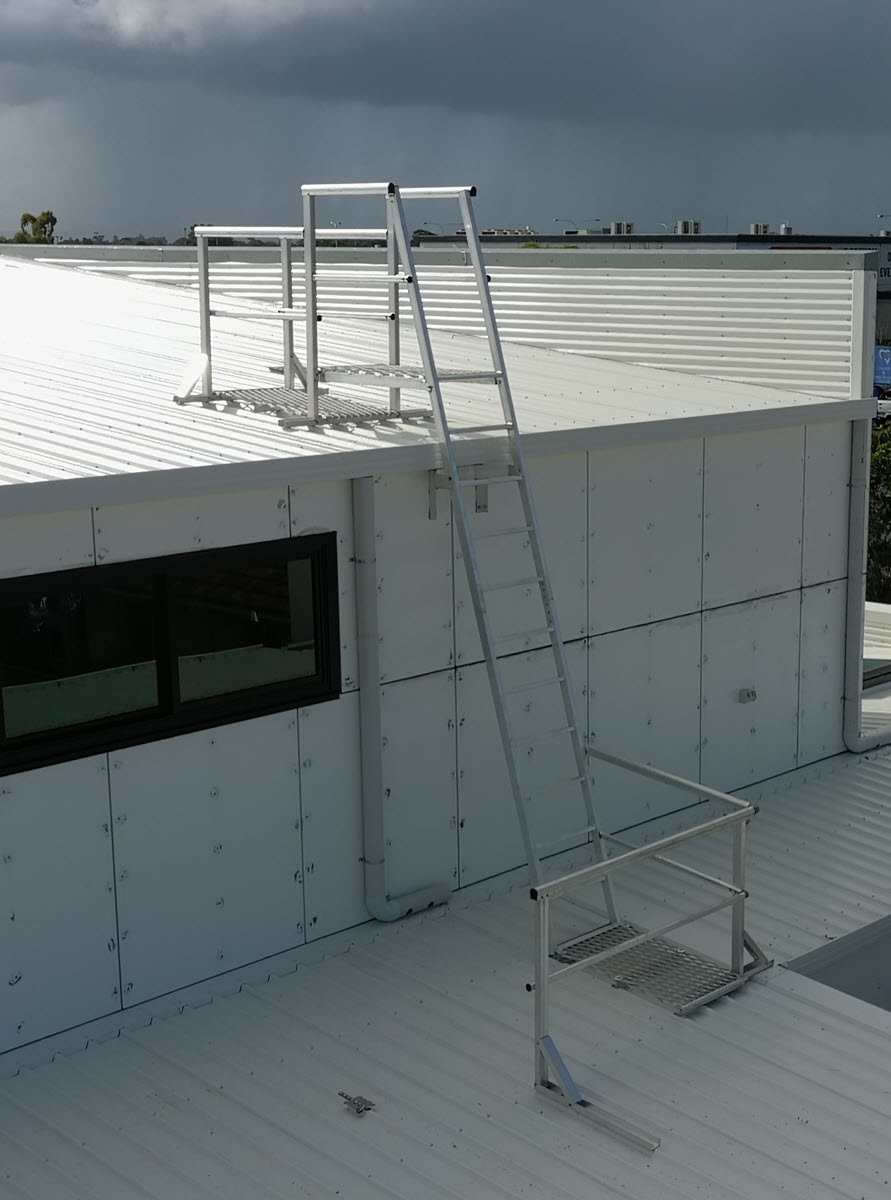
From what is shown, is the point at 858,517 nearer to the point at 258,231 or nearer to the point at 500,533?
the point at 500,533

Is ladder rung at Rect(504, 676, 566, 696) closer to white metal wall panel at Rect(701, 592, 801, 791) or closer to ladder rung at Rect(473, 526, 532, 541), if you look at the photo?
ladder rung at Rect(473, 526, 532, 541)

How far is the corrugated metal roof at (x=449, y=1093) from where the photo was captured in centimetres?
589

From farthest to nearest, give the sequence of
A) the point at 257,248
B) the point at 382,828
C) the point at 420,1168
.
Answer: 1. the point at 257,248
2. the point at 382,828
3. the point at 420,1168

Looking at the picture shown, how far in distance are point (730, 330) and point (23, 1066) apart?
7809mm

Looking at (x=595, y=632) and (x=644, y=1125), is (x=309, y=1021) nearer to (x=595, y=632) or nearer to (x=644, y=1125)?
(x=644, y=1125)

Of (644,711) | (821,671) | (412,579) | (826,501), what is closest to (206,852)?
(412,579)

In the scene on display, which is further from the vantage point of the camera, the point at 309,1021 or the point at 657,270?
the point at 657,270

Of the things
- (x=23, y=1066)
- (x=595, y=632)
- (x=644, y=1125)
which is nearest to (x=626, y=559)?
(x=595, y=632)

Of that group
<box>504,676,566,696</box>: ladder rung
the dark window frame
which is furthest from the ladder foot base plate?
the dark window frame

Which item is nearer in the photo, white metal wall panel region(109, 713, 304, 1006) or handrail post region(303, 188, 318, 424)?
white metal wall panel region(109, 713, 304, 1006)

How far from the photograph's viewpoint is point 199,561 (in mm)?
7230

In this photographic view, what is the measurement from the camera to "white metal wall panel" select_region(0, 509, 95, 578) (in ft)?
21.4

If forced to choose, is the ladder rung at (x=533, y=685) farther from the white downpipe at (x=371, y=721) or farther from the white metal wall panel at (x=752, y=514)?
the white metal wall panel at (x=752, y=514)

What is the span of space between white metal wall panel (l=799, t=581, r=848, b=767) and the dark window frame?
14.7 ft
